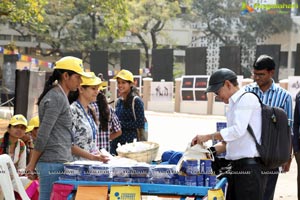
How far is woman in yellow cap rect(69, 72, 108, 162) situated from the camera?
4.97 meters

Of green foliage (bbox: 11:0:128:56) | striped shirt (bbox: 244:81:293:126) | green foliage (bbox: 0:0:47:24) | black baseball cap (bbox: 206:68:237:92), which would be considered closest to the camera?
black baseball cap (bbox: 206:68:237:92)

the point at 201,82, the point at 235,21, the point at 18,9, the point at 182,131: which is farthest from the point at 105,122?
the point at 235,21

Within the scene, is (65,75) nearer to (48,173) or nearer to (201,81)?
(48,173)

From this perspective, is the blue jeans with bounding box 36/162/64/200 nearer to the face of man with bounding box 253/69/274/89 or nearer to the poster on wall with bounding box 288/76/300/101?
the face of man with bounding box 253/69/274/89

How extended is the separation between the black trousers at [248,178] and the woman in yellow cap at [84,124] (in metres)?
1.02

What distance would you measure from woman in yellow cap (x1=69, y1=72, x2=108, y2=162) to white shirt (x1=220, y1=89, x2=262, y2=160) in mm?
989

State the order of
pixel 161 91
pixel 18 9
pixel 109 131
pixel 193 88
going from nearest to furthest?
pixel 109 131 → pixel 18 9 → pixel 193 88 → pixel 161 91

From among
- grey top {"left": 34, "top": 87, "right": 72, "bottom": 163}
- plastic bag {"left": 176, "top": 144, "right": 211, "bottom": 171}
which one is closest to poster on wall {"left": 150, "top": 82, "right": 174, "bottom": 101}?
grey top {"left": 34, "top": 87, "right": 72, "bottom": 163}

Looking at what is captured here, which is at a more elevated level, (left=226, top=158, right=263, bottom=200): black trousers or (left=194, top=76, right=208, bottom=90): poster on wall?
(left=226, top=158, right=263, bottom=200): black trousers

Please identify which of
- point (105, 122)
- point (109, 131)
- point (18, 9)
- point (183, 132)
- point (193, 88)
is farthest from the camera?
point (193, 88)

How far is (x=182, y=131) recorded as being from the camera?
20.2m

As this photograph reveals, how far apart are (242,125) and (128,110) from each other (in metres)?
2.73

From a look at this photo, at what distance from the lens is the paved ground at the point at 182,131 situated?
31.5 feet

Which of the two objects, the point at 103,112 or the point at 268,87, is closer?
the point at 268,87
